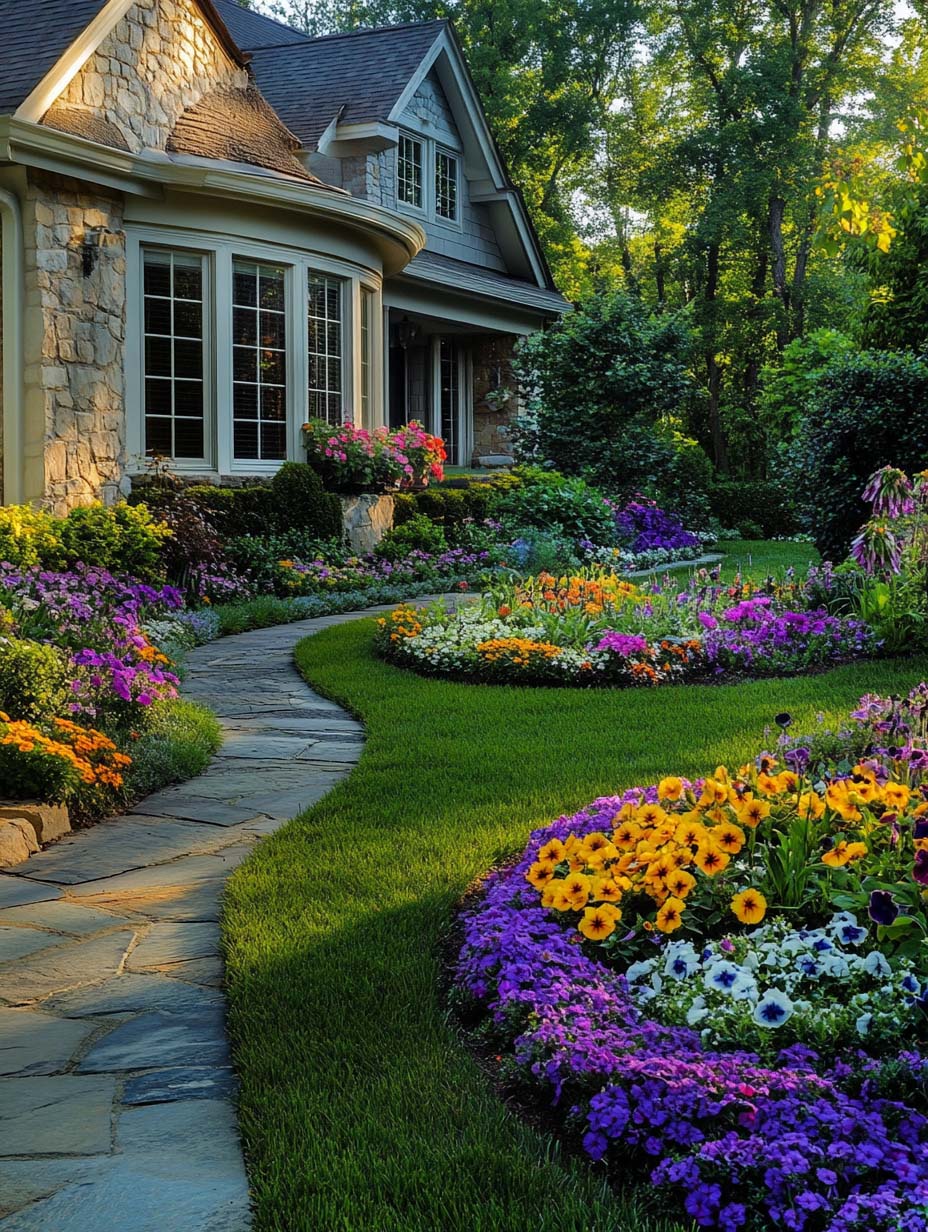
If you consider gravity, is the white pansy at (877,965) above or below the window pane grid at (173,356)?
below

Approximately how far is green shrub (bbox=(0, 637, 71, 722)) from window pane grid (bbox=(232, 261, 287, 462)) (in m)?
6.64

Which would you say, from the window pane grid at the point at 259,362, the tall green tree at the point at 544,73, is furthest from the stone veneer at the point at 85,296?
the tall green tree at the point at 544,73

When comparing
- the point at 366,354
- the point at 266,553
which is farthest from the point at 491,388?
the point at 266,553

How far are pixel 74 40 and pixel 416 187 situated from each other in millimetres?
7427

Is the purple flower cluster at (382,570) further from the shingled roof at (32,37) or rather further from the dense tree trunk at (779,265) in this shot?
the dense tree trunk at (779,265)

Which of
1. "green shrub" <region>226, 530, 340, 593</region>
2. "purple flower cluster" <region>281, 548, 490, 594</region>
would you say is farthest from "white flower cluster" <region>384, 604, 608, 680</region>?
"green shrub" <region>226, 530, 340, 593</region>

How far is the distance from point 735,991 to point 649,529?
501 inches

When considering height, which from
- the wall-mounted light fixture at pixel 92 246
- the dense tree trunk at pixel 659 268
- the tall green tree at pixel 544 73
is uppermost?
the tall green tree at pixel 544 73

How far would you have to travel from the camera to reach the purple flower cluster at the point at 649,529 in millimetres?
14523

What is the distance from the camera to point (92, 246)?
10.2 metres

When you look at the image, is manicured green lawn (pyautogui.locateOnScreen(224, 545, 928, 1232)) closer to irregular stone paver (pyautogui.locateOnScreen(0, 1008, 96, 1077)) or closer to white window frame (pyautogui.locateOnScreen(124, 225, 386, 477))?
irregular stone paver (pyautogui.locateOnScreen(0, 1008, 96, 1077))

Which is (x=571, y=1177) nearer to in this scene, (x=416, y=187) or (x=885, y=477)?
(x=885, y=477)

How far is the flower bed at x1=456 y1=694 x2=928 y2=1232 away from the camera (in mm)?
2160

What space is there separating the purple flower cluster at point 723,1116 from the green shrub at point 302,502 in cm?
898
